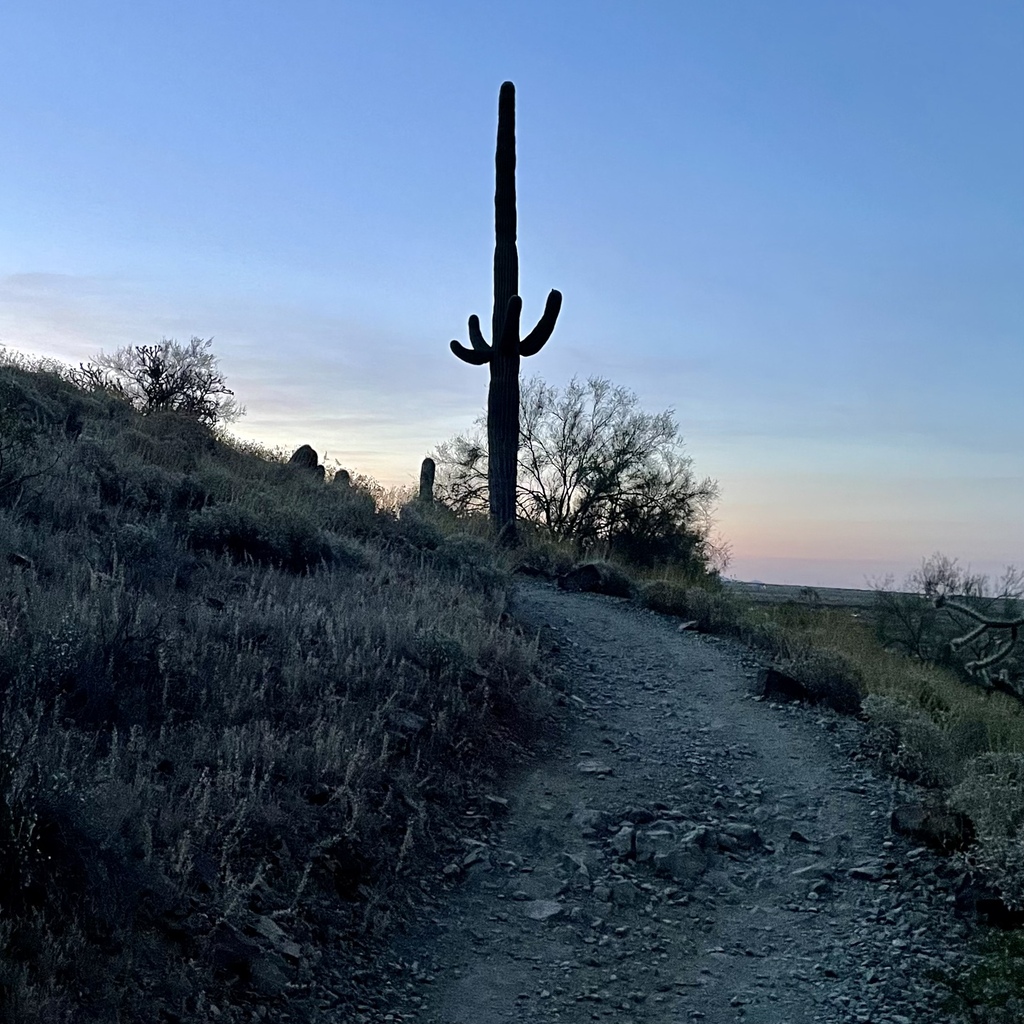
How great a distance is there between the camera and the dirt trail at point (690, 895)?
550cm

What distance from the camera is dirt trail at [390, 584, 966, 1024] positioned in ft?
18.0

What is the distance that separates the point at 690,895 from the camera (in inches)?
262

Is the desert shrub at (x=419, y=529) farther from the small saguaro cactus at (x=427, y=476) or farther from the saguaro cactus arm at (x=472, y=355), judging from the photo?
the small saguaro cactus at (x=427, y=476)

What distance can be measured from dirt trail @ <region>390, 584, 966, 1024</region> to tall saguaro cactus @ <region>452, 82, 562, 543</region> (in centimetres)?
927

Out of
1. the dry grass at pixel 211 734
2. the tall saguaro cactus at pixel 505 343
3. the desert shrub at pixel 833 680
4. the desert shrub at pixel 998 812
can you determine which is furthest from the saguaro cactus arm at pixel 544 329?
the desert shrub at pixel 998 812

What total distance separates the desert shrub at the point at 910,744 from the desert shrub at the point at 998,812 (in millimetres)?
396

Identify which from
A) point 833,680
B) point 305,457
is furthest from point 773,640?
point 305,457

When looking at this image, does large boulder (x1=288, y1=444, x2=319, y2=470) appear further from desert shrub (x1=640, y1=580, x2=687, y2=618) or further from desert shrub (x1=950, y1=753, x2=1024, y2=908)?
desert shrub (x1=950, y1=753, x2=1024, y2=908)

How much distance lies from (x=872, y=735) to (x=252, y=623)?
5.74 m

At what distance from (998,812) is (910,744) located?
1.86 meters

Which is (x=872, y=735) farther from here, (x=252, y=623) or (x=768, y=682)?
(x=252, y=623)

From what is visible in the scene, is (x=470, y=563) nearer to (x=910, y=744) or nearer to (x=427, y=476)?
(x=910, y=744)

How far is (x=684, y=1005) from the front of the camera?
545 centimetres

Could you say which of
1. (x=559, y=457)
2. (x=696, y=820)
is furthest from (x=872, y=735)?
(x=559, y=457)
